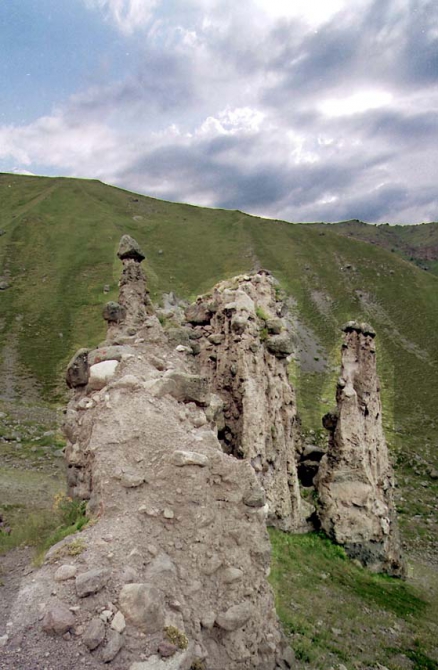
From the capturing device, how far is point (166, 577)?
5.84 metres

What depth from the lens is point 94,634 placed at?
4605 mm

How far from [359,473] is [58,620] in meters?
17.6

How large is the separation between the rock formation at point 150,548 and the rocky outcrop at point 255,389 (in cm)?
658

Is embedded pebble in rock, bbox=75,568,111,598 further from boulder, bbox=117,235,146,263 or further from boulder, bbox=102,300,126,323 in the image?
boulder, bbox=117,235,146,263

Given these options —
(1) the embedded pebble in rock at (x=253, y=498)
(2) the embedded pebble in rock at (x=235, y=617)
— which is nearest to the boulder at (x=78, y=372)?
(1) the embedded pebble in rock at (x=253, y=498)

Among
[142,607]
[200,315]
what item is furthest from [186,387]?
[200,315]

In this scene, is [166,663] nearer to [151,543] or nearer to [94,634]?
[94,634]

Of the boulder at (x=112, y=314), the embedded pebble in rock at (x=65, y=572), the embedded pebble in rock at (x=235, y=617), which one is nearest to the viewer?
the embedded pebble in rock at (x=65, y=572)

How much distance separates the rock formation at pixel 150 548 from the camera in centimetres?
477

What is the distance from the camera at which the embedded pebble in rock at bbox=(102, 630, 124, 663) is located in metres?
4.48

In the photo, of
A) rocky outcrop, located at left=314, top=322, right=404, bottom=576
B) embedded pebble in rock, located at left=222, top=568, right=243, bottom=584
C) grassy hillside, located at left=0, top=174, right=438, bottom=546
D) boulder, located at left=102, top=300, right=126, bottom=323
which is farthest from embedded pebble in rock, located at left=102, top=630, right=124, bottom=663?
grassy hillside, located at left=0, top=174, right=438, bottom=546

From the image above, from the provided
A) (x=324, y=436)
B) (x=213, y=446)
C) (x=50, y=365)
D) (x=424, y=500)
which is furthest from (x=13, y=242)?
(x=213, y=446)

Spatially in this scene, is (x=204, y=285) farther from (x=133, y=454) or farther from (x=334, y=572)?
(x=133, y=454)

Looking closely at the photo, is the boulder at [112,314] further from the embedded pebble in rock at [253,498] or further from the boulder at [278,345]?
the embedded pebble in rock at [253,498]
